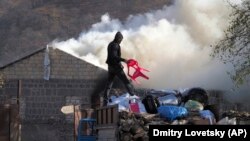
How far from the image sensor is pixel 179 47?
30.6 m

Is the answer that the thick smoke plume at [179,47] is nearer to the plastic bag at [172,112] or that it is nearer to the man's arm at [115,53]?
the man's arm at [115,53]

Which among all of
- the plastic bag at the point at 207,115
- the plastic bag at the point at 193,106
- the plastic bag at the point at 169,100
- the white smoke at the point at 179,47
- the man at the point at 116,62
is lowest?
the plastic bag at the point at 207,115

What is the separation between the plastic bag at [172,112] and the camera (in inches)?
499

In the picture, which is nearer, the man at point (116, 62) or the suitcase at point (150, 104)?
the suitcase at point (150, 104)

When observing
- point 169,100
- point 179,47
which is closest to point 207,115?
point 169,100

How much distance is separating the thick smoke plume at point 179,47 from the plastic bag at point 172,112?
1409cm

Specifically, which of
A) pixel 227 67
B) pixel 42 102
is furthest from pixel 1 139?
pixel 227 67

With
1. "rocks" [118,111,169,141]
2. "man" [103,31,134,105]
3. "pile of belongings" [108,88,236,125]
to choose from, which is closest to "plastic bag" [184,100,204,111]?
"pile of belongings" [108,88,236,125]

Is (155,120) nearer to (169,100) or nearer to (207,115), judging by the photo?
(207,115)

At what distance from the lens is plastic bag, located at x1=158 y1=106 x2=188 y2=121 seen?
12664 mm

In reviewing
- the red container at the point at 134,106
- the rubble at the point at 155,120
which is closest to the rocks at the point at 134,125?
the rubble at the point at 155,120

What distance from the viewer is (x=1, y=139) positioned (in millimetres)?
17125

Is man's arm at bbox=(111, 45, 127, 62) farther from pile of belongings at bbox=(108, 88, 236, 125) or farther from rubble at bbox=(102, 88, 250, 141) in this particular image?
rubble at bbox=(102, 88, 250, 141)

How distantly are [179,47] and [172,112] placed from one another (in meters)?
18.2
